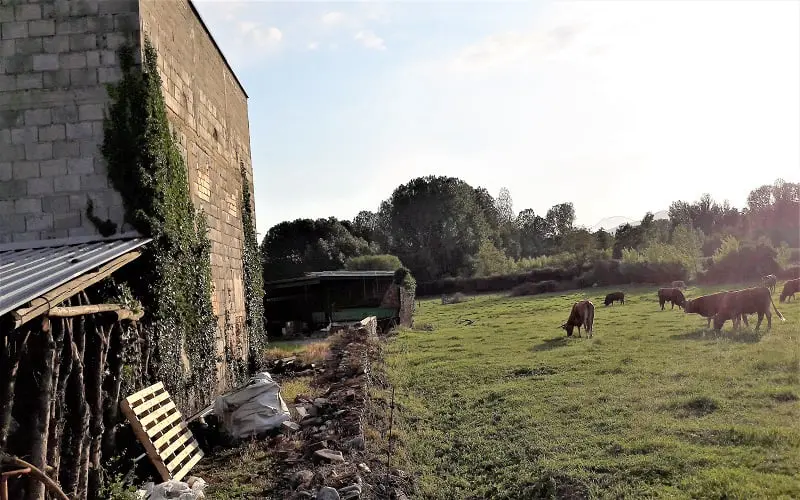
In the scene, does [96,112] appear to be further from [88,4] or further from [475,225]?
[475,225]

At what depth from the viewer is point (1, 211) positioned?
26.0ft

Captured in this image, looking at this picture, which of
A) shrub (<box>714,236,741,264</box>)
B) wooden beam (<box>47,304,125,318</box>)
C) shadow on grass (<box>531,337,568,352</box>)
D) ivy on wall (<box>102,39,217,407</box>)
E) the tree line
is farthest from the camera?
the tree line

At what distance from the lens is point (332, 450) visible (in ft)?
23.2

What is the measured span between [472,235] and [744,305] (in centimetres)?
4869

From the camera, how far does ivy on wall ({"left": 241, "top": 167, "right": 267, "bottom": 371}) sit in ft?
44.9

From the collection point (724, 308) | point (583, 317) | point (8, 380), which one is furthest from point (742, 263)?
point (8, 380)

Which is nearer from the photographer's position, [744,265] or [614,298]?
[614,298]

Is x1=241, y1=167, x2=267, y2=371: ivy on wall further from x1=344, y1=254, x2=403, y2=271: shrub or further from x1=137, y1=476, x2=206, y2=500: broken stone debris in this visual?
x1=344, y1=254, x2=403, y2=271: shrub

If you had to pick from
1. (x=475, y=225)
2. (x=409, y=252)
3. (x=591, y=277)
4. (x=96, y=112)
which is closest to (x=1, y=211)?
(x=96, y=112)

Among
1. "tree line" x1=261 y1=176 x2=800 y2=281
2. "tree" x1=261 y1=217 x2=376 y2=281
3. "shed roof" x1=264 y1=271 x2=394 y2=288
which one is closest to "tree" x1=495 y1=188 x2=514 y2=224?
"tree line" x1=261 y1=176 x2=800 y2=281

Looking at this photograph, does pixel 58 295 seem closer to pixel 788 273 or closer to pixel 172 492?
pixel 172 492

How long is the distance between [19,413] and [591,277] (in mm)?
40468

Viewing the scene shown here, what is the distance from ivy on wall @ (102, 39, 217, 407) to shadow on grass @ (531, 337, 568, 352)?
9.19m

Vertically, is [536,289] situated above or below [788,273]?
below
